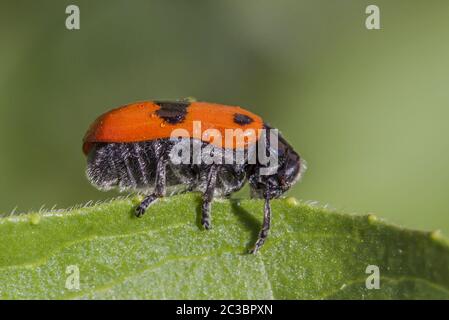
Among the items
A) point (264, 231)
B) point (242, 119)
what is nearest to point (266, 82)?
point (242, 119)

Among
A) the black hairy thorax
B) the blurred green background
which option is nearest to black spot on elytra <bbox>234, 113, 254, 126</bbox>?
the black hairy thorax

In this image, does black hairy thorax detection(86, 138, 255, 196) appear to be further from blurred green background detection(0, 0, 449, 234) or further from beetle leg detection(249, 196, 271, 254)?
blurred green background detection(0, 0, 449, 234)

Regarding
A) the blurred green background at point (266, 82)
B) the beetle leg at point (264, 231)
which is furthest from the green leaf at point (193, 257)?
the blurred green background at point (266, 82)

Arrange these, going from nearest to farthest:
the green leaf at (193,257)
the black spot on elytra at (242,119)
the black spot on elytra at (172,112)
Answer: the green leaf at (193,257), the black spot on elytra at (172,112), the black spot on elytra at (242,119)

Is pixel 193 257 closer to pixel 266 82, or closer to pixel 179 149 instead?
pixel 179 149

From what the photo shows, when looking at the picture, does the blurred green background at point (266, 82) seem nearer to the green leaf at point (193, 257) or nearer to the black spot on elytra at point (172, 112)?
the black spot on elytra at point (172, 112)

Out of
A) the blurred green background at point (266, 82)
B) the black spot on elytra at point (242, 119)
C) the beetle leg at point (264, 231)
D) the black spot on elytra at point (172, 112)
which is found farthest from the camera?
the blurred green background at point (266, 82)
